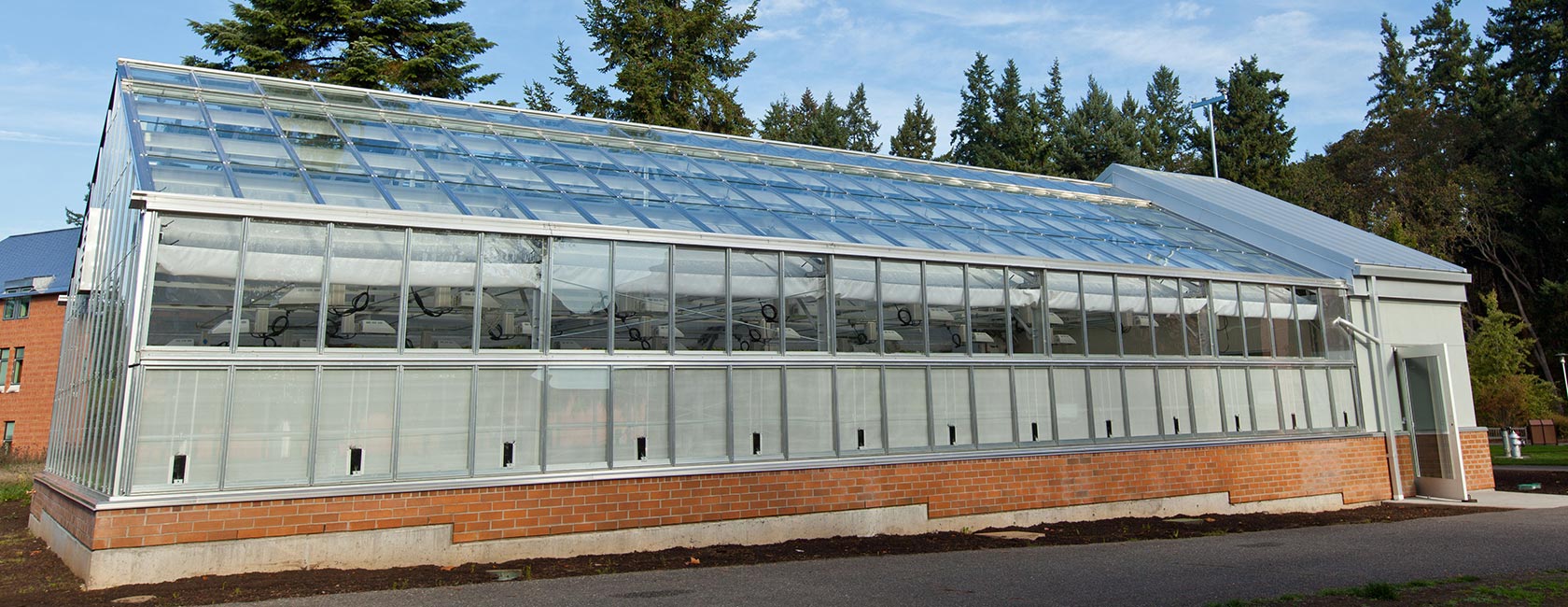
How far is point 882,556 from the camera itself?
10641mm

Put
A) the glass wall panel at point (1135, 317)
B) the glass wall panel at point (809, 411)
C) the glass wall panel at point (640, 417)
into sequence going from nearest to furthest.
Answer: the glass wall panel at point (640, 417), the glass wall panel at point (809, 411), the glass wall panel at point (1135, 317)

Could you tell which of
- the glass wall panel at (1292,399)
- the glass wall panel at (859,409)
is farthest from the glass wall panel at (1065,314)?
the glass wall panel at (1292,399)

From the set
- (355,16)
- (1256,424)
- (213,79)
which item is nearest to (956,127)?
(355,16)

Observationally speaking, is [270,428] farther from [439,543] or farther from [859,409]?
[859,409]

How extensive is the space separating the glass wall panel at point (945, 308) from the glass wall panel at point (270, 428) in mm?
7662

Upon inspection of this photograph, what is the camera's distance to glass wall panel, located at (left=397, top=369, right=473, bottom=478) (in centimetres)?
1005

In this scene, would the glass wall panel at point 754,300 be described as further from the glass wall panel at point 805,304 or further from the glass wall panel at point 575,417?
the glass wall panel at point 575,417

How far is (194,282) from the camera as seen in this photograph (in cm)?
937

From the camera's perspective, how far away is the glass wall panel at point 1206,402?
50.8 feet

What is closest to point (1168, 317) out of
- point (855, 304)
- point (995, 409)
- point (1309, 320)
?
point (1309, 320)

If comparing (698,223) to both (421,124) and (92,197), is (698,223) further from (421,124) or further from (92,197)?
(92,197)

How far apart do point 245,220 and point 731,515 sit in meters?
6.00

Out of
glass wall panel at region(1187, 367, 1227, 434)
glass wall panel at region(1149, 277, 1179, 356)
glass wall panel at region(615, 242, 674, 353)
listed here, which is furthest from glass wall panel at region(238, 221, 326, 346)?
glass wall panel at region(1187, 367, 1227, 434)

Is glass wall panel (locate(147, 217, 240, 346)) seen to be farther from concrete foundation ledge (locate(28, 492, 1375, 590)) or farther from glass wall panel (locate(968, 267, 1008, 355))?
glass wall panel (locate(968, 267, 1008, 355))
